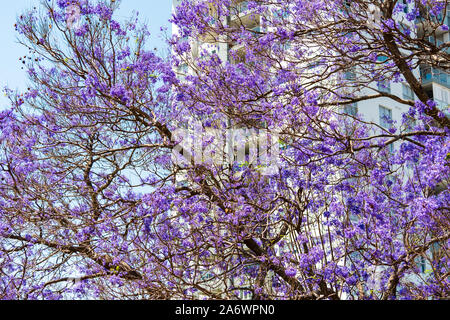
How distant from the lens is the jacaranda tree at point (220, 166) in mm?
8016

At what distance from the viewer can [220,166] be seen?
9.84 m

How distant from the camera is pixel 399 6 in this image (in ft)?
27.5

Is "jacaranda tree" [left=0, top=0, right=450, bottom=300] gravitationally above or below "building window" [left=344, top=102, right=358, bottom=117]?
below

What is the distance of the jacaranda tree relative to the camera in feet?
26.3

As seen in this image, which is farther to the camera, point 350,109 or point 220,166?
point 350,109

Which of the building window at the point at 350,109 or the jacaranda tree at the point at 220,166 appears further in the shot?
the building window at the point at 350,109

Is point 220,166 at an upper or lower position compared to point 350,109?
lower

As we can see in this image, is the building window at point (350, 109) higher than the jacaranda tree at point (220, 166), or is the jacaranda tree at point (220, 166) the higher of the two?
the building window at point (350, 109)

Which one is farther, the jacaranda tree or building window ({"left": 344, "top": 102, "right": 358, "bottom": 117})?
building window ({"left": 344, "top": 102, "right": 358, "bottom": 117})

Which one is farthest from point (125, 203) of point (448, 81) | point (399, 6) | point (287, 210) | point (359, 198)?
point (448, 81)
